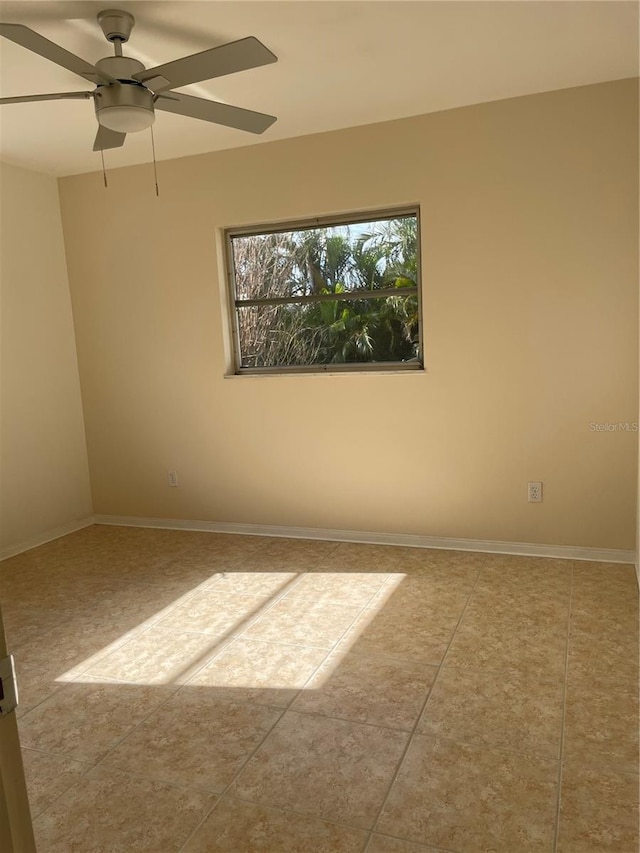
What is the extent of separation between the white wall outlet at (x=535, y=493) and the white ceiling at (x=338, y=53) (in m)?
2.07

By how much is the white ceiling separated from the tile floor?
8.10ft

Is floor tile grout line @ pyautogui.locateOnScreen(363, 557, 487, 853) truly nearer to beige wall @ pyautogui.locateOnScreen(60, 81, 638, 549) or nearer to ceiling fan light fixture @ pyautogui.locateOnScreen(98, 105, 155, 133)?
beige wall @ pyautogui.locateOnScreen(60, 81, 638, 549)

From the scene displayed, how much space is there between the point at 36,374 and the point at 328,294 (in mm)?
2052

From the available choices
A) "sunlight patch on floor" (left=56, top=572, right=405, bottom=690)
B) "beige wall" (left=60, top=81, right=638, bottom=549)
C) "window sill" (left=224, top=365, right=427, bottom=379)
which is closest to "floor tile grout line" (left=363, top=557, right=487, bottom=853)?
"sunlight patch on floor" (left=56, top=572, right=405, bottom=690)

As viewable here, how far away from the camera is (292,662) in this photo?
2.62 m

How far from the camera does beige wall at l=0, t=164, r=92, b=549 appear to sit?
416cm

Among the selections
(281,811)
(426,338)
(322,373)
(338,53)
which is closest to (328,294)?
(322,373)

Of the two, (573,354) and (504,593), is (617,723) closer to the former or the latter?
(504,593)

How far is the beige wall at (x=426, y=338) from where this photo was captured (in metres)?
3.38

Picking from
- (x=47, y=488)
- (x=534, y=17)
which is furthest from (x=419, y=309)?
(x=47, y=488)

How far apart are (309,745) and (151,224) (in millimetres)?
3419

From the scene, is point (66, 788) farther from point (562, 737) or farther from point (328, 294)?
point (328, 294)

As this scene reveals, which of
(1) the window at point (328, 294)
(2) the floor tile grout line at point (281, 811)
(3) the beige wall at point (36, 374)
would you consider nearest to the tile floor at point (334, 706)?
(2) the floor tile grout line at point (281, 811)

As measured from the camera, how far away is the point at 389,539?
13.2 feet
